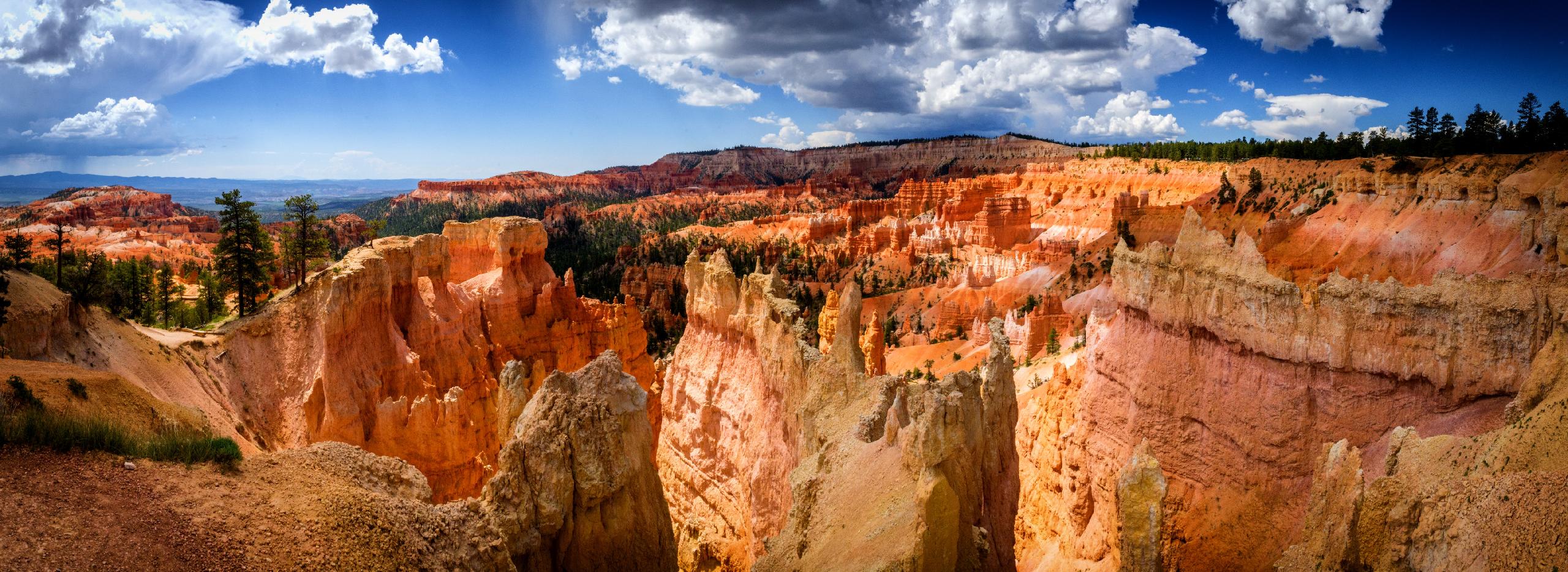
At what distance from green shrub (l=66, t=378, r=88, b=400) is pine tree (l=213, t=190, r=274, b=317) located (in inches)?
527

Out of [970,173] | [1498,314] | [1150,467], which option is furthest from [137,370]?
[970,173]

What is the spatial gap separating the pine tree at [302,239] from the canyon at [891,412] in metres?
4.58

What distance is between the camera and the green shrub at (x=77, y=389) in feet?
34.7

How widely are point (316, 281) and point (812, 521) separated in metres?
14.5

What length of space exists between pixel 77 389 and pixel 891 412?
11456 millimetres

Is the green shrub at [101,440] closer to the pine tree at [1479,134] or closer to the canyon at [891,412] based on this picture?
the canyon at [891,412]

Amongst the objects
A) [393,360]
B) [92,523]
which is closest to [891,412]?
[92,523]

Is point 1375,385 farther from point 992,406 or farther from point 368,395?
point 368,395

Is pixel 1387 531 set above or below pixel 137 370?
below

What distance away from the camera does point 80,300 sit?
16047 millimetres

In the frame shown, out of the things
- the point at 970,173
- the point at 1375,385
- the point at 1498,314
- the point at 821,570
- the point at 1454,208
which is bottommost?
the point at 821,570

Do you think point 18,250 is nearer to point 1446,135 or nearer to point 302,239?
point 302,239

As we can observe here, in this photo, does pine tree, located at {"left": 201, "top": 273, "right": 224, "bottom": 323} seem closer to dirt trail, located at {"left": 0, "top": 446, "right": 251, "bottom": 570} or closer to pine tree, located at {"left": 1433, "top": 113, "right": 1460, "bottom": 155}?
dirt trail, located at {"left": 0, "top": 446, "right": 251, "bottom": 570}

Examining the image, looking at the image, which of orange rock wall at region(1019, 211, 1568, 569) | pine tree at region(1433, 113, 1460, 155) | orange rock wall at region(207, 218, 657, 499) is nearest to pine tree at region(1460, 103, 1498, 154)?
pine tree at region(1433, 113, 1460, 155)
